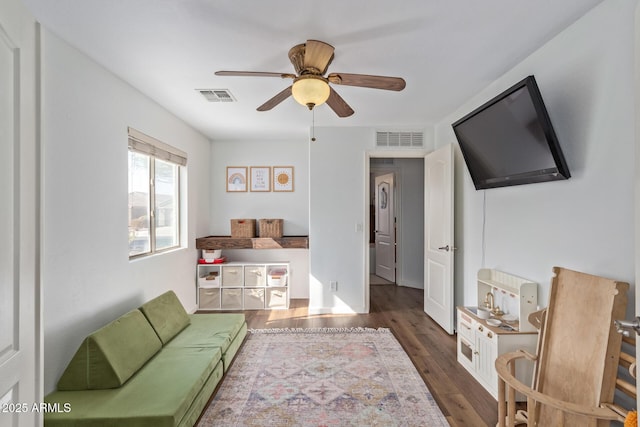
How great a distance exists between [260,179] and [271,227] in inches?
31.2

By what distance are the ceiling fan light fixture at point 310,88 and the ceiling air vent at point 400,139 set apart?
85.4 inches

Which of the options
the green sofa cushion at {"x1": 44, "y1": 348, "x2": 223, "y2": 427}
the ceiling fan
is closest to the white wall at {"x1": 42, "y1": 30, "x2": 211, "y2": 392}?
the green sofa cushion at {"x1": 44, "y1": 348, "x2": 223, "y2": 427}

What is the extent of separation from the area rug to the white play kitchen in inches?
18.5

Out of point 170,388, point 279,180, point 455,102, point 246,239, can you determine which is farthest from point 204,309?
point 455,102

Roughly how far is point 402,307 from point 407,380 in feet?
6.13

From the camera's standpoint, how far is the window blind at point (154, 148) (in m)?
2.63

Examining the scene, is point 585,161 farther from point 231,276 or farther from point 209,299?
point 209,299

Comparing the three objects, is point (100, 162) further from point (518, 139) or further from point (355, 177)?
point (518, 139)

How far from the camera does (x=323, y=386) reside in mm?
2285

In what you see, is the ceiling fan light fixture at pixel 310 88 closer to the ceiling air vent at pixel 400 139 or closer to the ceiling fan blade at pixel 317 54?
the ceiling fan blade at pixel 317 54

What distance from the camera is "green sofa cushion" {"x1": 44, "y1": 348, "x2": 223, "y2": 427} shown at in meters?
1.55

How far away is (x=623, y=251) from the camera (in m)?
1.49

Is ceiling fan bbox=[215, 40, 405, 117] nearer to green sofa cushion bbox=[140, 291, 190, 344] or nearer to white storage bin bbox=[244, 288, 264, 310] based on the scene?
green sofa cushion bbox=[140, 291, 190, 344]

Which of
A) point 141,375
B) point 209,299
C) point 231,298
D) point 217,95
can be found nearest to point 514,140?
point 217,95
